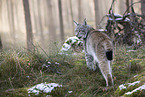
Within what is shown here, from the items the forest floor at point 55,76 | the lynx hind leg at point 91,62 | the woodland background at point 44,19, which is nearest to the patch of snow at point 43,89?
the forest floor at point 55,76

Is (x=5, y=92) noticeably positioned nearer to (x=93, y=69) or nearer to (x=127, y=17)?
(x=93, y=69)

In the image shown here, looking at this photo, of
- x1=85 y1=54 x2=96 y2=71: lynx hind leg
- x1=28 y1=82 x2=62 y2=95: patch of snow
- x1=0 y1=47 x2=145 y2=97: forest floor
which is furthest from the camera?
x1=85 y1=54 x2=96 y2=71: lynx hind leg

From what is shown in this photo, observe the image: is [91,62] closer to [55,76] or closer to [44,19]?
[55,76]

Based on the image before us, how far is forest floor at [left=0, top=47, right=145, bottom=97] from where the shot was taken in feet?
10.0

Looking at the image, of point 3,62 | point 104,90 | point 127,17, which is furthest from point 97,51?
point 127,17

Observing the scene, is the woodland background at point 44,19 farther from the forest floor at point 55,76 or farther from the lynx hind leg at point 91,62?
the lynx hind leg at point 91,62

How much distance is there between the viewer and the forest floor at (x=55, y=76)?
3.05 metres

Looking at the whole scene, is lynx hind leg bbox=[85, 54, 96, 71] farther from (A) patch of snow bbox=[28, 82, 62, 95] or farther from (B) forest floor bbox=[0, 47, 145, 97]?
(A) patch of snow bbox=[28, 82, 62, 95]

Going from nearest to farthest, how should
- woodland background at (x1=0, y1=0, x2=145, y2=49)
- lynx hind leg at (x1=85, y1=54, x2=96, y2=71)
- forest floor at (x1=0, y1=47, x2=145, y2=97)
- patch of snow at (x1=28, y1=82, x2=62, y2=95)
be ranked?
1. patch of snow at (x1=28, y1=82, x2=62, y2=95)
2. forest floor at (x1=0, y1=47, x2=145, y2=97)
3. lynx hind leg at (x1=85, y1=54, x2=96, y2=71)
4. woodland background at (x1=0, y1=0, x2=145, y2=49)

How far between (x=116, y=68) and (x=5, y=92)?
9.93ft

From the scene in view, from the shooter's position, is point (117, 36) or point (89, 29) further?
point (117, 36)

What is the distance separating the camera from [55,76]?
3.82 metres

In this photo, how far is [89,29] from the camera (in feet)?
14.1

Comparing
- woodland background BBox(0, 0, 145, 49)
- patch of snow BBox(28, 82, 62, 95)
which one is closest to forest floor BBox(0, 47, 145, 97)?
patch of snow BBox(28, 82, 62, 95)
